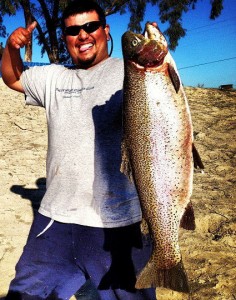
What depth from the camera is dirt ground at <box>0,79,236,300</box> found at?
10.9 ft

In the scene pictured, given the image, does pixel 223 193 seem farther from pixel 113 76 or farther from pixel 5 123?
pixel 5 123

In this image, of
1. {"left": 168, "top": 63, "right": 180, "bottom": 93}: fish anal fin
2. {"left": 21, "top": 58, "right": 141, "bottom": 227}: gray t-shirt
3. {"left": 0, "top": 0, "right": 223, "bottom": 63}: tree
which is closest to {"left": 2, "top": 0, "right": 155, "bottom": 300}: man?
{"left": 21, "top": 58, "right": 141, "bottom": 227}: gray t-shirt

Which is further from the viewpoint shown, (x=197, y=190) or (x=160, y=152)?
(x=197, y=190)

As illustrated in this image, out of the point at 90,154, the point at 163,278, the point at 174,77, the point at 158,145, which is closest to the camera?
the point at 174,77

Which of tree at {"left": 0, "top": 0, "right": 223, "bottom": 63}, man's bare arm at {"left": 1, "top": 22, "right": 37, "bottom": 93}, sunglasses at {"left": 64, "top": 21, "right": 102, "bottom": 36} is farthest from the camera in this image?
tree at {"left": 0, "top": 0, "right": 223, "bottom": 63}

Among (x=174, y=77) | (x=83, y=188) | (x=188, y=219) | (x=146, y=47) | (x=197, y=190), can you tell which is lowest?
(x=197, y=190)

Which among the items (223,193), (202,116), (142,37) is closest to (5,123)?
(202,116)

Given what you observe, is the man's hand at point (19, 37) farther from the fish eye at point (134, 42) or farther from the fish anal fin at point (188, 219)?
the fish anal fin at point (188, 219)

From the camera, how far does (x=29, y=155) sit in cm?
684

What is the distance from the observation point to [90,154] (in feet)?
7.18

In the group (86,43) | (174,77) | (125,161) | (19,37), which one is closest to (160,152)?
(125,161)

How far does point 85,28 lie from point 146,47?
81 centimetres

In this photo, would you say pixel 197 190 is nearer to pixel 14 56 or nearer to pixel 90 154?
pixel 90 154

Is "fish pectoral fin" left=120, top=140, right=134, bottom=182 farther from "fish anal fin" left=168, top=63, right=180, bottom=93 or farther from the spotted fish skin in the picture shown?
"fish anal fin" left=168, top=63, right=180, bottom=93
